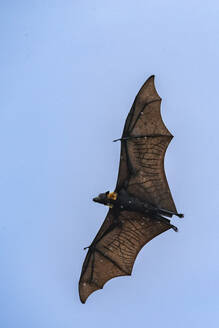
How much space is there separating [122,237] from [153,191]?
206cm

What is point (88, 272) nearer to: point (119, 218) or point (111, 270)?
point (111, 270)

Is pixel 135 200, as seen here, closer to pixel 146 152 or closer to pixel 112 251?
pixel 146 152

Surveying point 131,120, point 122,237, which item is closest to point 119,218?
point 122,237

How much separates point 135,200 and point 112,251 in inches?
87.0

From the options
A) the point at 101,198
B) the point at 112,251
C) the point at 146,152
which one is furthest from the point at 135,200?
the point at 112,251

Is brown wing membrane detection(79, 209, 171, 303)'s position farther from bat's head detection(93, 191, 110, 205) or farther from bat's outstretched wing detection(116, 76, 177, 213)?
bat's outstretched wing detection(116, 76, 177, 213)

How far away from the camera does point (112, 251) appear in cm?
1686

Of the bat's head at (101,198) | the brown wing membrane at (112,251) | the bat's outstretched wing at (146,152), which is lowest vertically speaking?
the brown wing membrane at (112,251)

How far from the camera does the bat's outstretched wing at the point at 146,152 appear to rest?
50.9ft

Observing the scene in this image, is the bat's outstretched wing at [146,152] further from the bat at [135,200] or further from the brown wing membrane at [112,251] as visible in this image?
the brown wing membrane at [112,251]

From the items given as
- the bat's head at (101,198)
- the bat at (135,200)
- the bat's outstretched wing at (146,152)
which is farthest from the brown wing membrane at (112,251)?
the bat's outstretched wing at (146,152)

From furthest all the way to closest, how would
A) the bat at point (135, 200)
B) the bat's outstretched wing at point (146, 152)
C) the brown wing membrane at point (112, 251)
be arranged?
the brown wing membrane at point (112, 251) < the bat at point (135, 200) < the bat's outstretched wing at point (146, 152)

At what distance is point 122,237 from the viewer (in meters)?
16.7

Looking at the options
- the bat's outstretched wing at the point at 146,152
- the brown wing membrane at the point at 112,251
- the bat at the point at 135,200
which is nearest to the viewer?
the bat's outstretched wing at the point at 146,152
